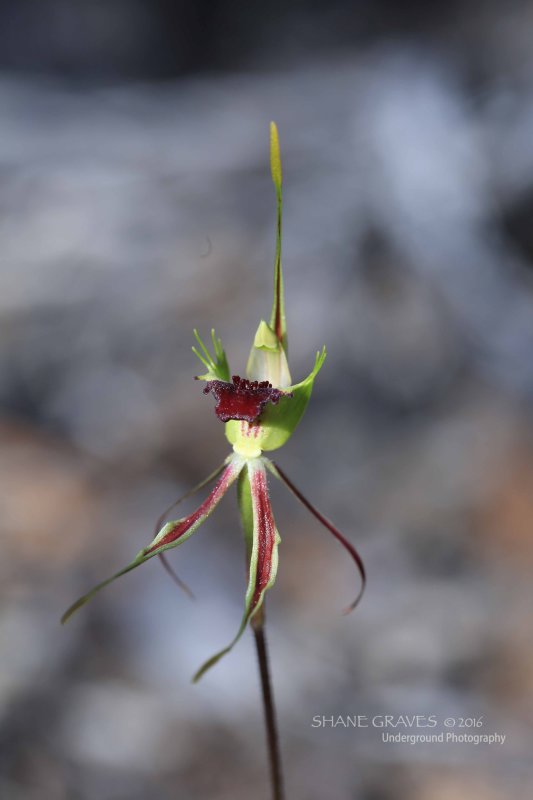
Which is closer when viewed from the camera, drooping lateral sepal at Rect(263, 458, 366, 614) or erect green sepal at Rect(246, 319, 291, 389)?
drooping lateral sepal at Rect(263, 458, 366, 614)

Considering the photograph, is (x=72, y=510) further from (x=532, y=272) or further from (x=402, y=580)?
(x=532, y=272)

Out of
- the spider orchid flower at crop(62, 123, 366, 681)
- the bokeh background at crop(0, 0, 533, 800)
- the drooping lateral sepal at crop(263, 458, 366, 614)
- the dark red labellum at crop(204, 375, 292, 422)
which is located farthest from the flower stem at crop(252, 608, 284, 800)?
the bokeh background at crop(0, 0, 533, 800)

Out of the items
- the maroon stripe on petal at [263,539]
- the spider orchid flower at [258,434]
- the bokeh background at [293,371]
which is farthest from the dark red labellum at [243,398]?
the bokeh background at [293,371]

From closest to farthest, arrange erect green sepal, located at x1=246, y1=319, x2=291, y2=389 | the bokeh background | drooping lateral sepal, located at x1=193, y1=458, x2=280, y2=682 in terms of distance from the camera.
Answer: drooping lateral sepal, located at x1=193, y1=458, x2=280, y2=682, erect green sepal, located at x1=246, y1=319, x2=291, y2=389, the bokeh background

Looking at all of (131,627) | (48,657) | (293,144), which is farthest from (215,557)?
(293,144)

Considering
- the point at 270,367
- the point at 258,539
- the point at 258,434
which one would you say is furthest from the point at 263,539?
the point at 270,367

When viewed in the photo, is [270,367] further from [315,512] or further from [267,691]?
[267,691]

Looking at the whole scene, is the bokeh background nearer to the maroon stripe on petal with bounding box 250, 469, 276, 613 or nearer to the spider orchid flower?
the spider orchid flower
